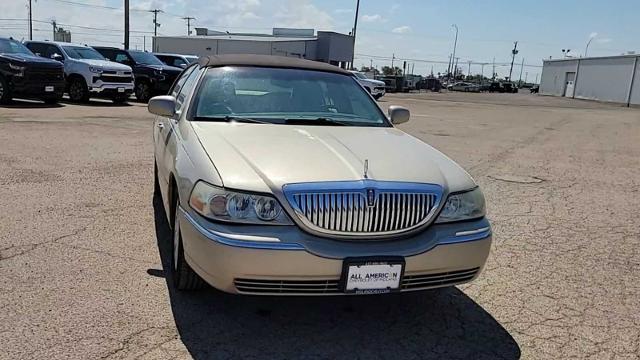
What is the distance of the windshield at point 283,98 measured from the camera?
421cm

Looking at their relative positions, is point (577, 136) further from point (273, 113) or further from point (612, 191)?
point (273, 113)

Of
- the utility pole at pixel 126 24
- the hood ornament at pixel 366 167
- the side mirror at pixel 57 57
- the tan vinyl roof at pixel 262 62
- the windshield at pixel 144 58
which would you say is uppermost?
the utility pole at pixel 126 24

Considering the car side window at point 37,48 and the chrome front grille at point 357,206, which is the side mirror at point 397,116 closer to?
the chrome front grille at point 357,206

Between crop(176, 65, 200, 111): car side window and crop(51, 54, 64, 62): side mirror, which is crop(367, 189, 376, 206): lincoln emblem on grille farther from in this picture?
crop(51, 54, 64, 62): side mirror

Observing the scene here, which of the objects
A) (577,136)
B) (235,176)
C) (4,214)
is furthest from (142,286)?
A: (577,136)

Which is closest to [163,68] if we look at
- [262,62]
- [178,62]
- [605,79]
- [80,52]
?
[178,62]

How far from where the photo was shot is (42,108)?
587 inches

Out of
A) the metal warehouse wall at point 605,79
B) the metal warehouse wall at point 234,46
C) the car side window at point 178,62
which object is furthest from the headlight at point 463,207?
the metal warehouse wall at point 605,79

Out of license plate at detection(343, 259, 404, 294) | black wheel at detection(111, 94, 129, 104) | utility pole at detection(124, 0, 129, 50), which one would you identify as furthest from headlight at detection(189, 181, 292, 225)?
utility pole at detection(124, 0, 129, 50)

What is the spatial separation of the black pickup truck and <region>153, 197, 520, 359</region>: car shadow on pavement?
13.3 m

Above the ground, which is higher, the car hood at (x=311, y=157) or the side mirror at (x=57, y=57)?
the side mirror at (x=57, y=57)

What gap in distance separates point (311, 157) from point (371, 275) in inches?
30.8

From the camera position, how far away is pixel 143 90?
20047 mm

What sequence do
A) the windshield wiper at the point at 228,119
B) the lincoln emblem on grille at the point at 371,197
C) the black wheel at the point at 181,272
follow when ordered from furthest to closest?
the windshield wiper at the point at 228,119 < the black wheel at the point at 181,272 < the lincoln emblem on grille at the point at 371,197
